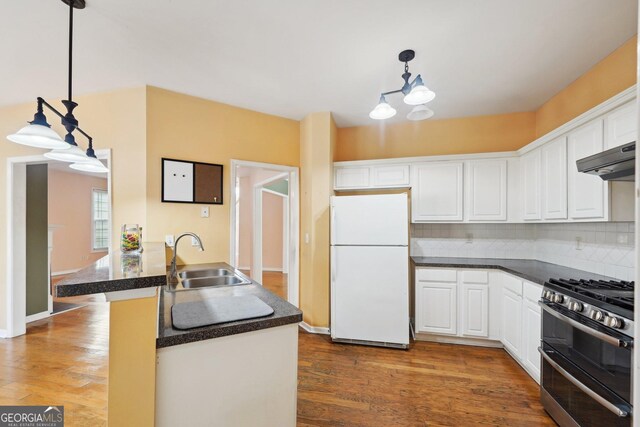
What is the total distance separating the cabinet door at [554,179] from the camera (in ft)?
7.61

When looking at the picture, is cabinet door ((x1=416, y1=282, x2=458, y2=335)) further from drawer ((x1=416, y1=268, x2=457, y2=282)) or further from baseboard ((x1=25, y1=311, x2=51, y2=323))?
baseboard ((x1=25, y1=311, x2=51, y2=323))

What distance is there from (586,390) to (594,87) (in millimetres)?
2359

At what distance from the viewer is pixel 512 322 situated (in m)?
2.58

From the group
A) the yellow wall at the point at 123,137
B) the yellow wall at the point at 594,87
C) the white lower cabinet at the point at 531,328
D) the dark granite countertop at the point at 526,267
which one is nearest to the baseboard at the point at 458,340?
the white lower cabinet at the point at 531,328

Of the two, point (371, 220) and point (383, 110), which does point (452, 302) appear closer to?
point (371, 220)

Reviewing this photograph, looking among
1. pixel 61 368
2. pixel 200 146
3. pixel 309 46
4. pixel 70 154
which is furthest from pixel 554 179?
pixel 61 368

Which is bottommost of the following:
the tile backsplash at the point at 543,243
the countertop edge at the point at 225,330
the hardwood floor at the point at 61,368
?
the hardwood floor at the point at 61,368

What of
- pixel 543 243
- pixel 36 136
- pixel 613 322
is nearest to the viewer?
pixel 613 322

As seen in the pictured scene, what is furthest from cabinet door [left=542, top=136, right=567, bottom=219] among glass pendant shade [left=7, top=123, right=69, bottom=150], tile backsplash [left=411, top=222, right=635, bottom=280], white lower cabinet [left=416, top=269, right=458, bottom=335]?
glass pendant shade [left=7, top=123, right=69, bottom=150]

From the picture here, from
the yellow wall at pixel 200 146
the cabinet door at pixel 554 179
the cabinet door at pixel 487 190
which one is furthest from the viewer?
the cabinet door at pixel 487 190

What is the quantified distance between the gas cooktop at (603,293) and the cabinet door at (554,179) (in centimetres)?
72

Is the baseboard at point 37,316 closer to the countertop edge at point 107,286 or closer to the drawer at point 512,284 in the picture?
the countertop edge at point 107,286

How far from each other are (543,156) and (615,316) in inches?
68.8

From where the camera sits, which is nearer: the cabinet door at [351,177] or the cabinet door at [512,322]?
the cabinet door at [512,322]
